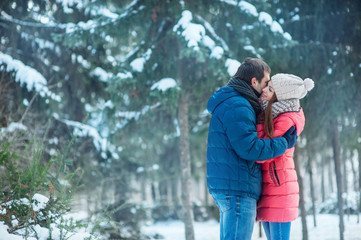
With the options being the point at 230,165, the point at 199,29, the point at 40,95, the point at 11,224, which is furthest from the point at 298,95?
the point at 40,95

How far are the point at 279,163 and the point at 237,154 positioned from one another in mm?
376

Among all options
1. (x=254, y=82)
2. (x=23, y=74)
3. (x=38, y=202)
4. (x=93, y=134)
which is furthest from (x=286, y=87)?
(x=93, y=134)

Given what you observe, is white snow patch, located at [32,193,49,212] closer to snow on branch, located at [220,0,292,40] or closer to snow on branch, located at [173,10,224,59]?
snow on branch, located at [173,10,224,59]

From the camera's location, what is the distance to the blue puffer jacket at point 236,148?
2.30 meters

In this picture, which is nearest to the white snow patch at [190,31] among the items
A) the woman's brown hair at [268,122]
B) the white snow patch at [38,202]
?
the woman's brown hair at [268,122]

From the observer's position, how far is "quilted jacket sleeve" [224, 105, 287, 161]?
7.50 feet

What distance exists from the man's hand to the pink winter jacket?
29 mm

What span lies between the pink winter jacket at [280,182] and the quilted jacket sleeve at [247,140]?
0.53ft

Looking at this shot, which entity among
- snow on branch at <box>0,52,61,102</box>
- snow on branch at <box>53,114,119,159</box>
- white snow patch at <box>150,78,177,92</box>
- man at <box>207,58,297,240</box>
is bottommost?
man at <box>207,58,297,240</box>

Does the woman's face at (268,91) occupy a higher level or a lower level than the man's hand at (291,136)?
higher

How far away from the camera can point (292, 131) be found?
8.25ft

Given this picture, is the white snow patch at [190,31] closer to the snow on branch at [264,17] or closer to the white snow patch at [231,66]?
the white snow patch at [231,66]

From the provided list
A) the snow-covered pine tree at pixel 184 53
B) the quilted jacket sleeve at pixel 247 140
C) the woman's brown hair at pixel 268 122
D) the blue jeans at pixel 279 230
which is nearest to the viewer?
the quilted jacket sleeve at pixel 247 140

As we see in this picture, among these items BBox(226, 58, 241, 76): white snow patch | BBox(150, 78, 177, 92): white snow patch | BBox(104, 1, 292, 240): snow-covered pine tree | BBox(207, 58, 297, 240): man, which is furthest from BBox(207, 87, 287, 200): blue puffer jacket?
BBox(150, 78, 177, 92): white snow patch
